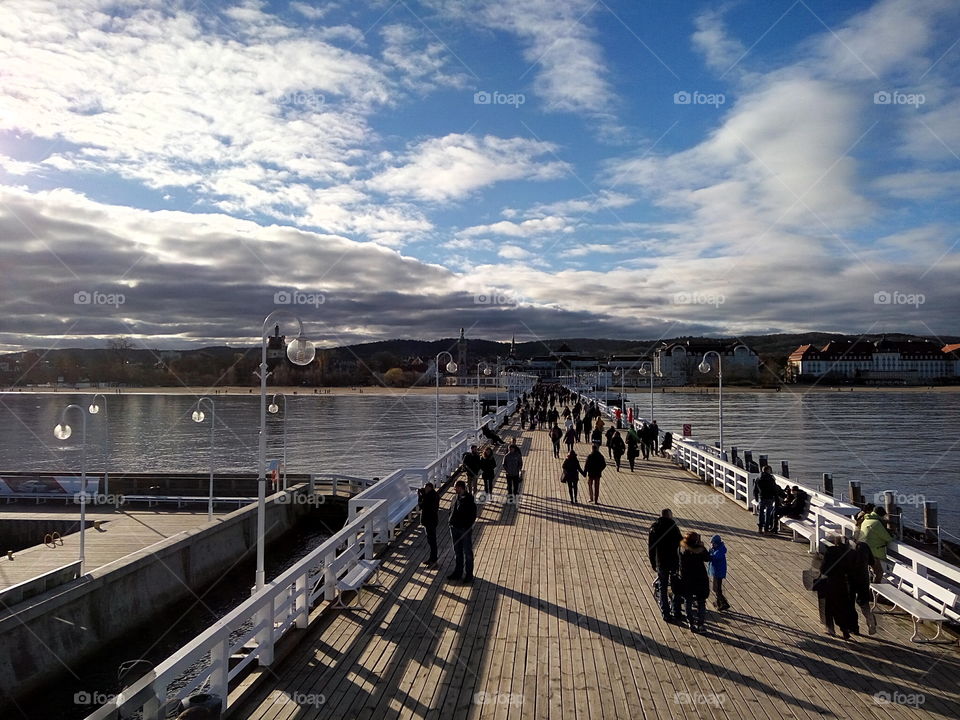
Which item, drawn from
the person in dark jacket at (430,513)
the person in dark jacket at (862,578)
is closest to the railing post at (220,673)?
the person in dark jacket at (430,513)

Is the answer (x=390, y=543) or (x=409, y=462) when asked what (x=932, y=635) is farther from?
(x=409, y=462)

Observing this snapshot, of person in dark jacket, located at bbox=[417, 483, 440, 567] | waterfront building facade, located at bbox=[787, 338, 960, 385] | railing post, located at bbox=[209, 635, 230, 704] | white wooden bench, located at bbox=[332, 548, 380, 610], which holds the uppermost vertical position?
waterfront building facade, located at bbox=[787, 338, 960, 385]

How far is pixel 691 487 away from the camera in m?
19.7

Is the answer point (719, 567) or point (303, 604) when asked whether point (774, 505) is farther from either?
point (303, 604)

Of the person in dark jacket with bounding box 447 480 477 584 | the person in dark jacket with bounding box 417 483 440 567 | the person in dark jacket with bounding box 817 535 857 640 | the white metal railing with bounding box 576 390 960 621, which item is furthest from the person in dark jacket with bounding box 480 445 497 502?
the person in dark jacket with bounding box 817 535 857 640

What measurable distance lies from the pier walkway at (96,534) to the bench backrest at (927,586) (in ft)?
56.8

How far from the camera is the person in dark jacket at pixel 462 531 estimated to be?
1016 centimetres

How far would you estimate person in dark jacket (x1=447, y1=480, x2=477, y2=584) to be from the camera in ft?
33.3

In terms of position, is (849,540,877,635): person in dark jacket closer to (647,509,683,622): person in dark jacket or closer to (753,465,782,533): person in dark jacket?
(647,509,683,622): person in dark jacket

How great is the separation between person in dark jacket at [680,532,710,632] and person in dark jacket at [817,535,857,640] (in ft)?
4.25

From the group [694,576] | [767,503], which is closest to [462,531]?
[694,576]

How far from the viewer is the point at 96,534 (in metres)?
21.8

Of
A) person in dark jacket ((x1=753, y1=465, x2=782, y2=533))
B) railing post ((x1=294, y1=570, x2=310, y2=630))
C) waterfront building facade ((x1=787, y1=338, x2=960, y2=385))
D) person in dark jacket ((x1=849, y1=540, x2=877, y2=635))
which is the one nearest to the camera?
person in dark jacket ((x1=849, y1=540, x2=877, y2=635))

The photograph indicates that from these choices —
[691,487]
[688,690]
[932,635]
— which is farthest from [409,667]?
[691,487]
